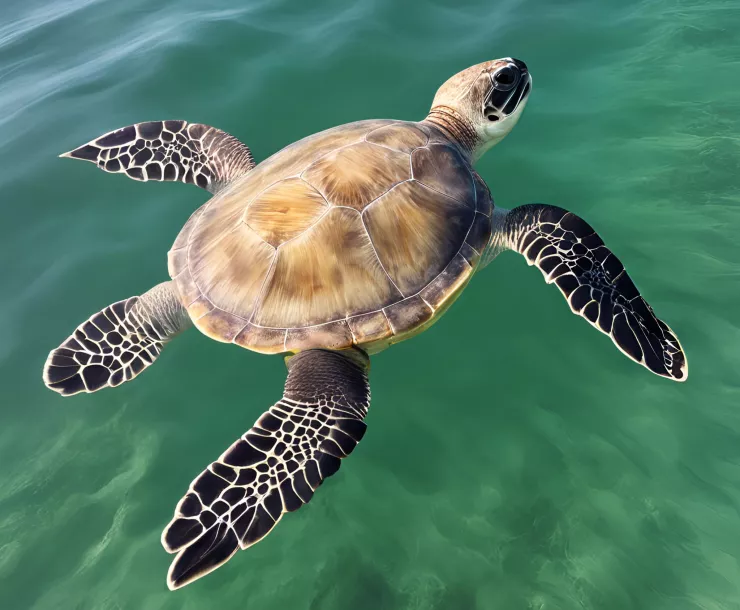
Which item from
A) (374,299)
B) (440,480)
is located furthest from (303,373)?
(440,480)

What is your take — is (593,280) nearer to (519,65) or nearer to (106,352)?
(519,65)

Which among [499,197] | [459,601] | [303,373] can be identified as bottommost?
[459,601]

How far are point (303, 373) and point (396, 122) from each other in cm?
217

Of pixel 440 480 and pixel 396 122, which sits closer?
pixel 440 480

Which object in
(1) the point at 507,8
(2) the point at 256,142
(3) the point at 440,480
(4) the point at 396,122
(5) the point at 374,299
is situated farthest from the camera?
(1) the point at 507,8

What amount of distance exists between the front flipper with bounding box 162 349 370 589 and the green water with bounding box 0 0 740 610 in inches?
29.2

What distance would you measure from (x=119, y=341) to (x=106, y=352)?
0.36 feet

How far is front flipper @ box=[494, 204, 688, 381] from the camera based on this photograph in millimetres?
2725

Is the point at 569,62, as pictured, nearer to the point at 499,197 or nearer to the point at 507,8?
the point at 507,8

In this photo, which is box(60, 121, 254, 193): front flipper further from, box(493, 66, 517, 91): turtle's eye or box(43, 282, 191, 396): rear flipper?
box(493, 66, 517, 91): turtle's eye

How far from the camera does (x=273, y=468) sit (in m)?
2.23

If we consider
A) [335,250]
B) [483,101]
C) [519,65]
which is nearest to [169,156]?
[335,250]

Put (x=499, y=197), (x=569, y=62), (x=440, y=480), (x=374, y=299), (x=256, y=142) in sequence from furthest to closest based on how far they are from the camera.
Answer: (x=569, y=62), (x=256, y=142), (x=499, y=197), (x=440, y=480), (x=374, y=299)

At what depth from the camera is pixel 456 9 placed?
611cm
